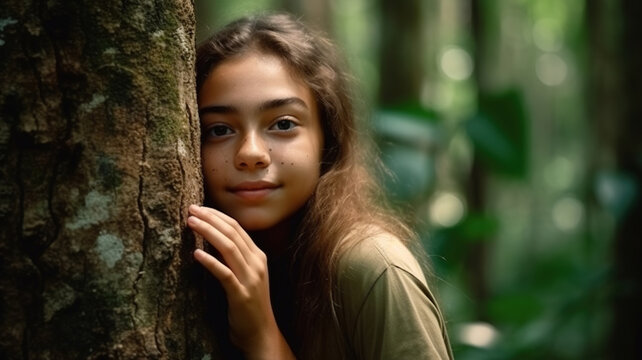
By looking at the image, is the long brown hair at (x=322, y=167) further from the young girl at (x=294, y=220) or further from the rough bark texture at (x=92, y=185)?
the rough bark texture at (x=92, y=185)

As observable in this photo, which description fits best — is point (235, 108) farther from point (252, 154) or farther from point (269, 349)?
point (269, 349)

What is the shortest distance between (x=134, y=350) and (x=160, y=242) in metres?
0.25

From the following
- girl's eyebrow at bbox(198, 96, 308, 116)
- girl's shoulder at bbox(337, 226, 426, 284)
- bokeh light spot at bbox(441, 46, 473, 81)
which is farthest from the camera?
bokeh light spot at bbox(441, 46, 473, 81)

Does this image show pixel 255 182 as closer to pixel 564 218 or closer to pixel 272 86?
pixel 272 86

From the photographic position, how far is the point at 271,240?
246 centimetres

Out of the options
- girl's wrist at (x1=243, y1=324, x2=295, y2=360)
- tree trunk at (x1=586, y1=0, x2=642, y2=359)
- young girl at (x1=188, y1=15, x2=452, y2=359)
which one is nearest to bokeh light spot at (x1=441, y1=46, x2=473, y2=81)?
tree trunk at (x1=586, y1=0, x2=642, y2=359)

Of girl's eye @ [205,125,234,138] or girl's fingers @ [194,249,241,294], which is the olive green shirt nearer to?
girl's fingers @ [194,249,241,294]

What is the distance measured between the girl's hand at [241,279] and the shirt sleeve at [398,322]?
0.24 m

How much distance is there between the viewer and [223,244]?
185 centimetres

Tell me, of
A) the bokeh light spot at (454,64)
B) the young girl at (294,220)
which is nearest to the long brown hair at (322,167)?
the young girl at (294,220)

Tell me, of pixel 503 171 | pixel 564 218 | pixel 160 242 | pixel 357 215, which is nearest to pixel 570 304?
pixel 503 171

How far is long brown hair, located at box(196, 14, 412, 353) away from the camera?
219 centimetres

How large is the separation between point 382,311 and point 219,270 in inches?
17.8

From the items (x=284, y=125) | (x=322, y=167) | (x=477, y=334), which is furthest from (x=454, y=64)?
(x=284, y=125)
